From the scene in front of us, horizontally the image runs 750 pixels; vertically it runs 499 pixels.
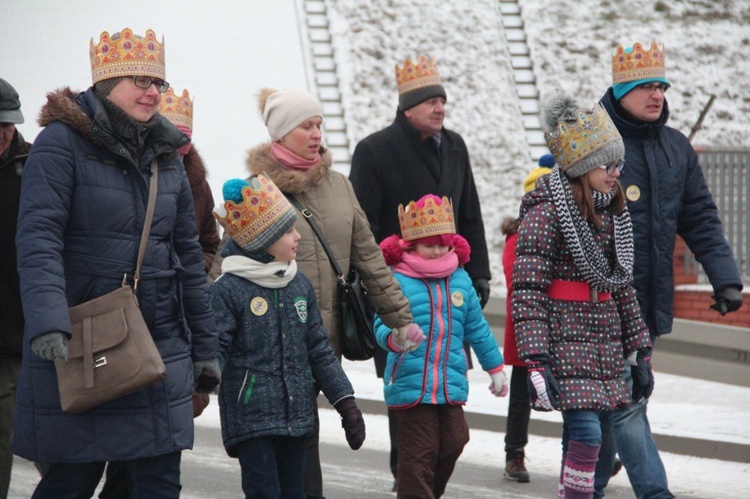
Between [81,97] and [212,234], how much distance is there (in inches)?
108

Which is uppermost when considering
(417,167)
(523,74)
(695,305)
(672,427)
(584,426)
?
(523,74)

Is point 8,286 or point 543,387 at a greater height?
point 8,286

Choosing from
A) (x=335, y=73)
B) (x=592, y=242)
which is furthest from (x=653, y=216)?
(x=335, y=73)

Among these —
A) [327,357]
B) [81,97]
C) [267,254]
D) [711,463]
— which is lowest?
[711,463]

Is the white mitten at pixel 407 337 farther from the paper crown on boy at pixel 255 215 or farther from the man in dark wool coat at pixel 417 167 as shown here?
the man in dark wool coat at pixel 417 167

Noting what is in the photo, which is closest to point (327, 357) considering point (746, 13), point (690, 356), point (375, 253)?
point (375, 253)

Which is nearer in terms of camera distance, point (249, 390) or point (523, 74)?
point (249, 390)

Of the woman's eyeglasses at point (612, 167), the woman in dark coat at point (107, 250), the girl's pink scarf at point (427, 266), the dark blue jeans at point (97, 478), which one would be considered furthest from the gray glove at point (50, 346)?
the woman's eyeglasses at point (612, 167)

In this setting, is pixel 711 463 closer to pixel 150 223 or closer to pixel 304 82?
pixel 150 223

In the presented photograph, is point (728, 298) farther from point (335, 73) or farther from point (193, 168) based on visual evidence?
point (335, 73)

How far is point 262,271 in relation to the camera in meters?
6.11

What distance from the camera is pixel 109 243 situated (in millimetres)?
5215

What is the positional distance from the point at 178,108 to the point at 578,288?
271 centimetres

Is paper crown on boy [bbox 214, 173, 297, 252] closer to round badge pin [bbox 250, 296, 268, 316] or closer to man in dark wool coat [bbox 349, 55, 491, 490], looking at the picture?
round badge pin [bbox 250, 296, 268, 316]
